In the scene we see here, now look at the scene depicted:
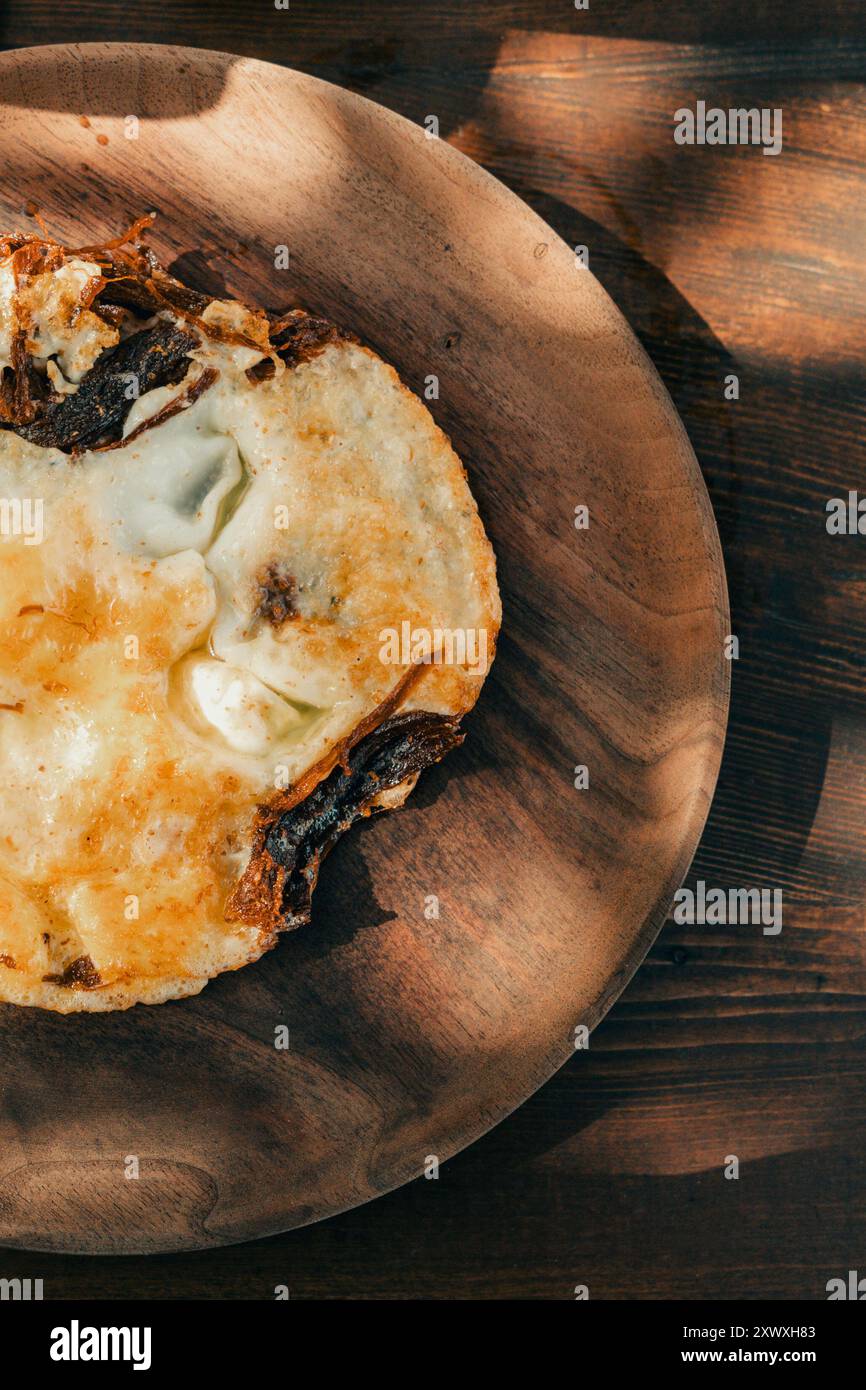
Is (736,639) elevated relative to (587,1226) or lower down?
elevated

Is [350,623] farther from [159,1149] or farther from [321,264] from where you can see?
[159,1149]

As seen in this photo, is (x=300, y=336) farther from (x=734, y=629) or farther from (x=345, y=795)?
(x=734, y=629)

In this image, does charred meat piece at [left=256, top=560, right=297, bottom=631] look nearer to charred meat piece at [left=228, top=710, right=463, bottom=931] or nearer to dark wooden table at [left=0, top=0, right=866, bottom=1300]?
charred meat piece at [left=228, top=710, right=463, bottom=931]

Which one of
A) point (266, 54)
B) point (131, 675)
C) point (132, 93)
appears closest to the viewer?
point (131, 675)

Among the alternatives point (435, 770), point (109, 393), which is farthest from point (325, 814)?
point (109, 393)

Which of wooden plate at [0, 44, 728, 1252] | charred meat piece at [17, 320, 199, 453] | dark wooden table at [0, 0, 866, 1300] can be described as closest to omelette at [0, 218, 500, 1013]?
charred meat piece at [17, 320, 199, 453]

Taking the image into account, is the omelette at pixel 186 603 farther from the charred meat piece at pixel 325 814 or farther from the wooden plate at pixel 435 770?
the wooden plate at pixel 435 770

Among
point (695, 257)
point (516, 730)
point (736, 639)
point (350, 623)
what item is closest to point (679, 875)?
point (516, 730)

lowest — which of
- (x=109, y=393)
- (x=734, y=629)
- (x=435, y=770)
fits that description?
(x=435, y=770)
